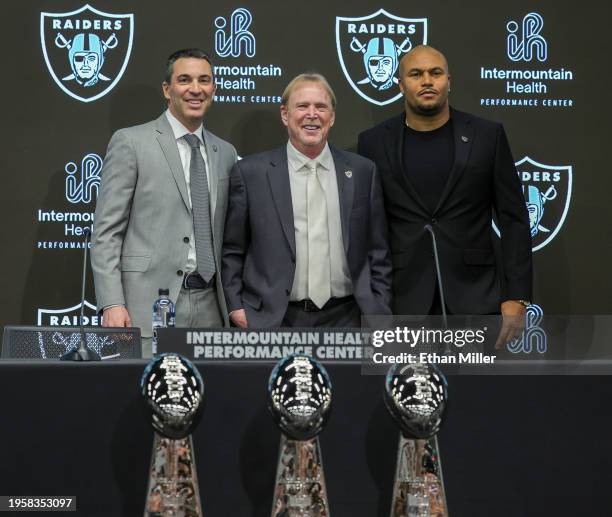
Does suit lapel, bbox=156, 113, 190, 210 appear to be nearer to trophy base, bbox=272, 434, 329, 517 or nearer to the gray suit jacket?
the gray suit jacket

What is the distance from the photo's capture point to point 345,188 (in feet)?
12.2

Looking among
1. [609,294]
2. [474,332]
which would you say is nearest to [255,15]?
[609,294]

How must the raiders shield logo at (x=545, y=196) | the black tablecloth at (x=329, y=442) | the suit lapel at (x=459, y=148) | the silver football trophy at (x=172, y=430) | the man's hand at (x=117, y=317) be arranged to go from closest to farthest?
the silver football trophy at (x=172, y=430) < the black tablecloth at (x=329, y=442) < the man's hand at (x=117, y=317) < the suit lapel at (x=459, y=148) < the raiders shield logo at (x=545, y=196)

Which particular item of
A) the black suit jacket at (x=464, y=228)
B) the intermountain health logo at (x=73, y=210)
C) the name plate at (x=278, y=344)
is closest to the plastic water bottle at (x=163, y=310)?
the black suit jacket at (x=464, y=228)

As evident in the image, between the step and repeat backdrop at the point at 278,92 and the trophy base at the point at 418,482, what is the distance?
288cm

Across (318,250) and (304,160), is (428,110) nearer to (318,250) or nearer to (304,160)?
(304,160)

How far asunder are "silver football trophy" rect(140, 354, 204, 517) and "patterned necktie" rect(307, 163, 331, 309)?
1.59 metres

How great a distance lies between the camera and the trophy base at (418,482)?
2014mm

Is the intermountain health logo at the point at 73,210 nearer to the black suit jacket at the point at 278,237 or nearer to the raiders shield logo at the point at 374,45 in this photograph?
the black suit jacket at the point at 278,237

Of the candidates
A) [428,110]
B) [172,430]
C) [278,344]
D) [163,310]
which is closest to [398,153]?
[428,110]

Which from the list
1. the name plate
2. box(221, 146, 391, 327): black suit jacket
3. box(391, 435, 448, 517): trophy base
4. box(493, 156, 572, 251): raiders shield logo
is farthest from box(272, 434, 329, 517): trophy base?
box(493, 156, 572, 251): raiders shield logo

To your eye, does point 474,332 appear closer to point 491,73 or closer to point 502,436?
point 502,436

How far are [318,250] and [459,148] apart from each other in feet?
2.49

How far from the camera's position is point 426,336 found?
2268 mm
